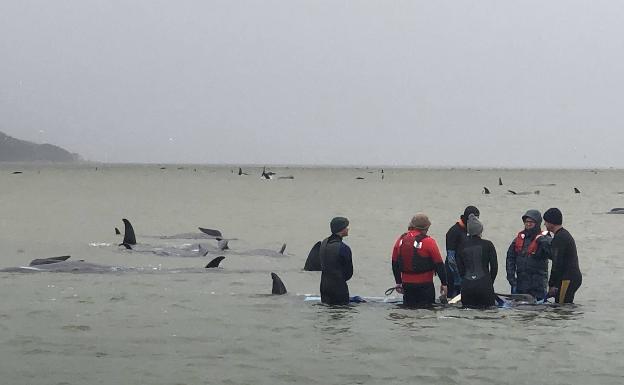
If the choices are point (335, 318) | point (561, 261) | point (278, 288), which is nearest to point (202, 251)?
point (278, 288)

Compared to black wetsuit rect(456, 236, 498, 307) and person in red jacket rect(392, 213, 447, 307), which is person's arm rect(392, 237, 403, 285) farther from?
black wetsuit rect(456, 236, 498, 307)

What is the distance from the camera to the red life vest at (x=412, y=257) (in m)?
16.2

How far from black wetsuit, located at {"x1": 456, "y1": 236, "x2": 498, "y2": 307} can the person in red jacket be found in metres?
0.54

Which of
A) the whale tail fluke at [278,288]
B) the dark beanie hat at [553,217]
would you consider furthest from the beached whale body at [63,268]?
the dark beanie hat at [553,217]

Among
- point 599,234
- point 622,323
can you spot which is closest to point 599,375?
point 622,323

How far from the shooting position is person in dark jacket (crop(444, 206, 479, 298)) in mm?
17375

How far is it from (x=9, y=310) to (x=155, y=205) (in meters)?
51.3

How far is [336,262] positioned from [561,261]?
4.19 m

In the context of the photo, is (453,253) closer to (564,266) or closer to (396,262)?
(396,262)

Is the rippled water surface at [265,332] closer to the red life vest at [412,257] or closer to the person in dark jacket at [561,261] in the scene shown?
the person in dark jacket at [561,261]

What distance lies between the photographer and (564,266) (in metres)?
16.8

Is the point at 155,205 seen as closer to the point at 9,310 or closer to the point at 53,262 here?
the point at 53,262

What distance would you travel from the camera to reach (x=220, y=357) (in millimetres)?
13312

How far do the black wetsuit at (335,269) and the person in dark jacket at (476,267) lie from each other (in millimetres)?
2127
